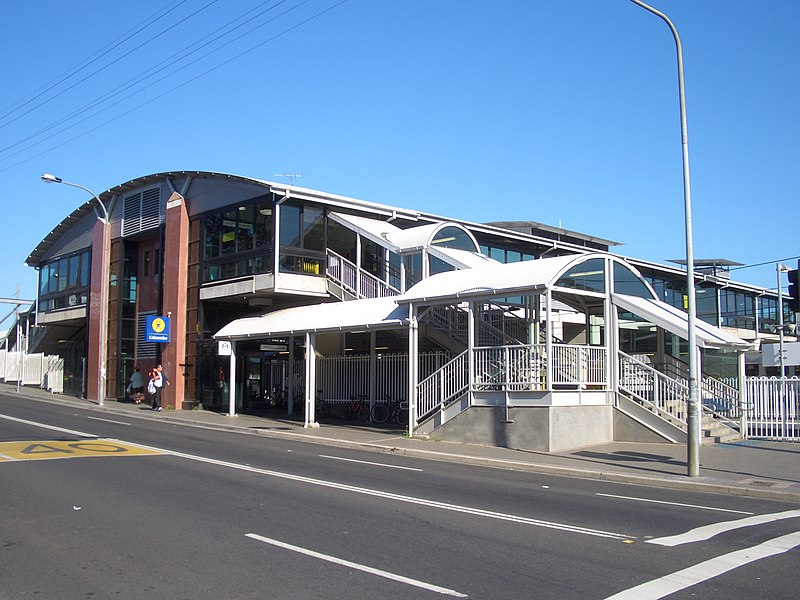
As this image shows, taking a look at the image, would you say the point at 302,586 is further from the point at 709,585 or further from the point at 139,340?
the point at 139,340

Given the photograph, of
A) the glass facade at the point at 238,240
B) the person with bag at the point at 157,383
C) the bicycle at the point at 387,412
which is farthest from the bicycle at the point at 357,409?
the person with bag at the point at 157,383

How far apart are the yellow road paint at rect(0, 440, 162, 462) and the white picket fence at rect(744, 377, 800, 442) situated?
15.4 metres

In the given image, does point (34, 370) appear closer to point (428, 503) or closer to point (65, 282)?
point (65, 282)

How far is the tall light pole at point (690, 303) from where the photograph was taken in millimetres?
13531

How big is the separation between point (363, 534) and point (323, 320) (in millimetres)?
15348

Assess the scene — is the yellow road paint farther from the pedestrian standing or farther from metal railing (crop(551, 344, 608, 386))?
the pedestrian standing

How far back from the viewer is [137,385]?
33375mm

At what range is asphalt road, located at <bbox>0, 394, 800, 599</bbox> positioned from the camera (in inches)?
250

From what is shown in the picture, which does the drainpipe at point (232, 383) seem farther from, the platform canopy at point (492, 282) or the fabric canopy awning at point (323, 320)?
the platform canopy at point (492, 282)

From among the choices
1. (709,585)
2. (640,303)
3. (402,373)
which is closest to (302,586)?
(709,585)

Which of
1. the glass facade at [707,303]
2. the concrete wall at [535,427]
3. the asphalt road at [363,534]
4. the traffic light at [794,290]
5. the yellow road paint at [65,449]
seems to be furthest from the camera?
the glass facade at [707,303]

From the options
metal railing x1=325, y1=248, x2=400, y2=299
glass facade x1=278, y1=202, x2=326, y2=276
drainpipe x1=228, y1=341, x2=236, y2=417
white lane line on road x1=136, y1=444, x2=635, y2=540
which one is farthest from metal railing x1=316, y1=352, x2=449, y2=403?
white lane line on road x1=136, y1=444, x2=635, y2=540

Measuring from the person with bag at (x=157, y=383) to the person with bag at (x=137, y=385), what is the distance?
2289 millimetres

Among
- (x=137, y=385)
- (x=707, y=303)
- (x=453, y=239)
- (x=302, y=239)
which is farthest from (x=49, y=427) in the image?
(x=707, y=303)
